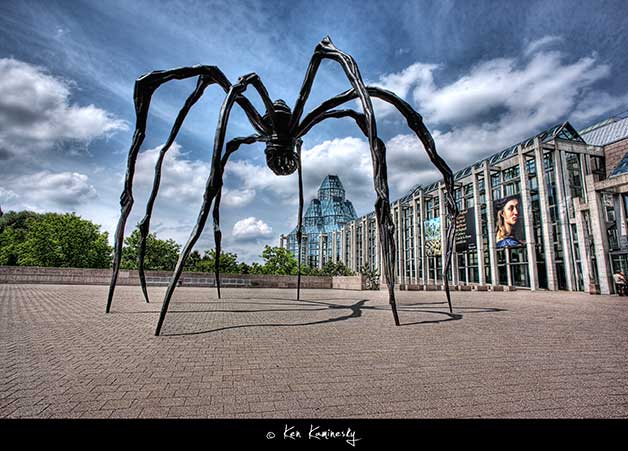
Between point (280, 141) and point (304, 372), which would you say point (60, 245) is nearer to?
point (280, 141)

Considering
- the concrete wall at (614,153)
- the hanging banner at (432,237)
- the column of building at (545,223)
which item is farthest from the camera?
the hanging banner at (432,237)

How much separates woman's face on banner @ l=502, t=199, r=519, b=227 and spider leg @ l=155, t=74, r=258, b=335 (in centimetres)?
3726

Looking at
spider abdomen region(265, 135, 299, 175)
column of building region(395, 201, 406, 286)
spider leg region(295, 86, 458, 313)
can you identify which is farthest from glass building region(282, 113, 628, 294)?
spider abdomen region(265, 135, 299, 175)

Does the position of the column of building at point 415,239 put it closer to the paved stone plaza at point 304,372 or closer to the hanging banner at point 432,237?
the hanging banner at point 432,237

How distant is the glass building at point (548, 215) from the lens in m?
24.1

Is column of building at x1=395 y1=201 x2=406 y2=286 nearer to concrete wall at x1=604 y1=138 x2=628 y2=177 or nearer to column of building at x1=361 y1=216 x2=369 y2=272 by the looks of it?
column of building at x1=361 y1=216 x2=369 y2=272

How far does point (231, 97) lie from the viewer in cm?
508

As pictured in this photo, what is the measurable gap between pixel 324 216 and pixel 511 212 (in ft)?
250

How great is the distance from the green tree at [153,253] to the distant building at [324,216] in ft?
186

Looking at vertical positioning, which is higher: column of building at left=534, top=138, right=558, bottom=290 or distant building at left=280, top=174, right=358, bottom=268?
distant building at left=280, top=174, right=358, bottom=268

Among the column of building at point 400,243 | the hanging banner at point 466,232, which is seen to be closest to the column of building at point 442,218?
the hanging banner at point 466,232

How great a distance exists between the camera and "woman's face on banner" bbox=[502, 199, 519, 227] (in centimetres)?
3494

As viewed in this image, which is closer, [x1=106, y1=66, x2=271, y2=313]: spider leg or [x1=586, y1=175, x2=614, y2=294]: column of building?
[x1=106, y1=66, x2=271, y2=313]: spider leg
